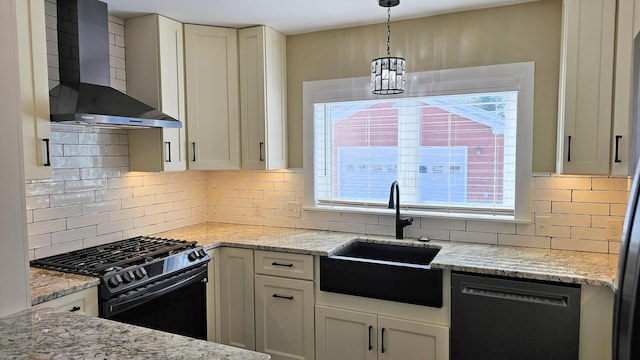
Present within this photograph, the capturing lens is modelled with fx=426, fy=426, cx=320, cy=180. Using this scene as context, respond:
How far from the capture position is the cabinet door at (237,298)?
2.94 m

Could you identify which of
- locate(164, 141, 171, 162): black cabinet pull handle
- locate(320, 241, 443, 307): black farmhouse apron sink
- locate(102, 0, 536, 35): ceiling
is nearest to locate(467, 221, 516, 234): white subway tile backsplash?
locate(320, 241, 443, 307): black farmhouse apron sink

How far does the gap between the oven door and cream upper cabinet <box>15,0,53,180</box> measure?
0.76 metres

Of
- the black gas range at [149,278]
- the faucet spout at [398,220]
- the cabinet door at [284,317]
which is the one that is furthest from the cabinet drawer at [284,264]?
the faucet spout at [398,220]

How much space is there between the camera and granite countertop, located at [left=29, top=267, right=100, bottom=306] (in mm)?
1892

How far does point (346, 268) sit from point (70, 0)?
88.2 inches

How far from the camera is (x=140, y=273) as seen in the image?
2.30 metres

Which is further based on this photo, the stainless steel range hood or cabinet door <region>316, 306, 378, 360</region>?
cabinet door <region>316, 306, 378, 360</region>

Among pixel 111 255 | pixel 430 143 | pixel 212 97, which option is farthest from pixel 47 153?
pixel 430 143

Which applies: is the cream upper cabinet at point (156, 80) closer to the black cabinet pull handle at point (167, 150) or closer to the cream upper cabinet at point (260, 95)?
the black cabinet pull handle at point (167, 150)

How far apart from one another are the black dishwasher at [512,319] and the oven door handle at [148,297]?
157 cm

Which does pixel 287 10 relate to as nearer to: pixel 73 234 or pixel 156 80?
pixel 156 80

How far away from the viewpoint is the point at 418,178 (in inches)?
120

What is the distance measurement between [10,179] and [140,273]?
2.91 ft

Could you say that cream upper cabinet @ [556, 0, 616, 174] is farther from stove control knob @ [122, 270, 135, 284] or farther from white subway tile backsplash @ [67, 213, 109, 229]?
white subway tile backsplash @ [67, 213, 109, 229]
